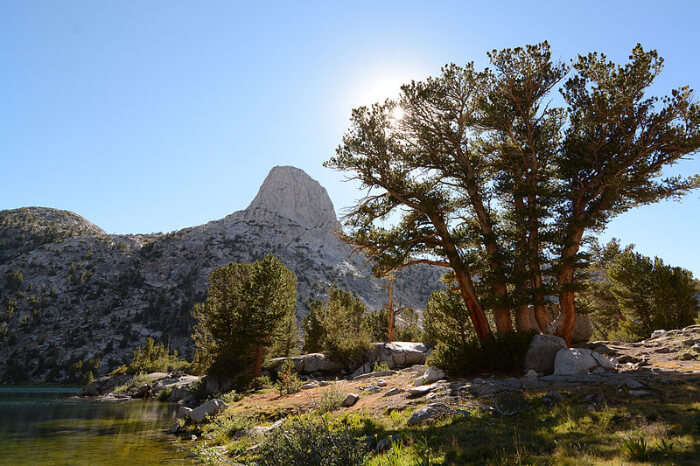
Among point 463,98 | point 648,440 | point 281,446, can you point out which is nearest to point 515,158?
point 463,98

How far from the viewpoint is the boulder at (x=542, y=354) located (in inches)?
526

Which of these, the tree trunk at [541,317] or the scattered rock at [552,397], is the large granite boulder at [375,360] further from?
the scattered rock at [552,397]

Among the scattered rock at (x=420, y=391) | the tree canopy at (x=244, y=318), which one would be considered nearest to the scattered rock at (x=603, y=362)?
the scattered rock at (x=420, y=391)

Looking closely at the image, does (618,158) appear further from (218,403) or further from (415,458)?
(218,403)

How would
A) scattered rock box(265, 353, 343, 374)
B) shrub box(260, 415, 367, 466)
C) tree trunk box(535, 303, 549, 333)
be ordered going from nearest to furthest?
shrub box(260, 415, 367, 466)
tree trunk box(535, 303, 549, 333)
scattered rock box(265, 353, 343, 374)

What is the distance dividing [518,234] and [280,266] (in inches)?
940

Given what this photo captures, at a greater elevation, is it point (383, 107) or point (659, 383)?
point (383, 107)

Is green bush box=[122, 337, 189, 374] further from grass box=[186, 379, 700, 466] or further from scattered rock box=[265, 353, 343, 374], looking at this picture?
grass box=[186, 379, 700, 466]

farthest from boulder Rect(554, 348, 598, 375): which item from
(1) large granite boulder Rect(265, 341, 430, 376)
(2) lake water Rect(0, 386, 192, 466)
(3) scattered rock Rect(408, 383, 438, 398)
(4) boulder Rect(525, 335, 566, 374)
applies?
(1) large granite boulder Rect(265, 341, 430, 376)

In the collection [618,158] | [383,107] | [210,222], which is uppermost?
[210,222]

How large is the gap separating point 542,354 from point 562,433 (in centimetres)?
735

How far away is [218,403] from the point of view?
18922mm

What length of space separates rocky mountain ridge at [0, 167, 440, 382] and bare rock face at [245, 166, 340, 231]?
16.2 m

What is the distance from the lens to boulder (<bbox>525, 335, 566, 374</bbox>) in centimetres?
1335
